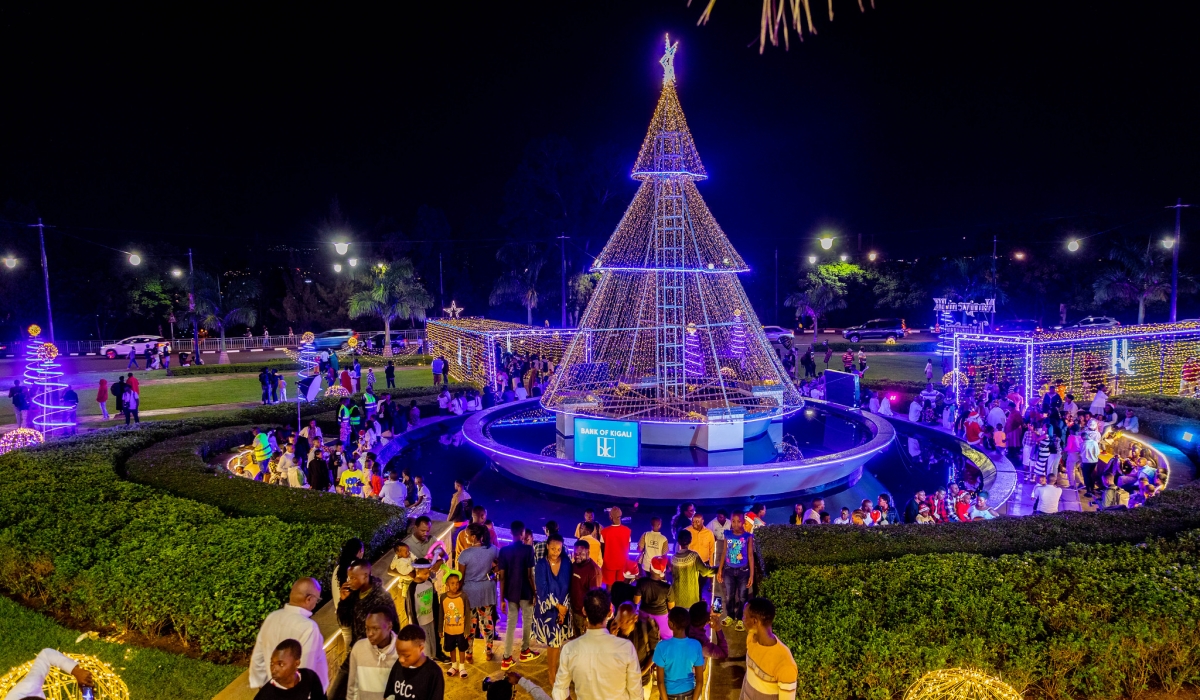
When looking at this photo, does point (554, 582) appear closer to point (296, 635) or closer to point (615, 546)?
point (615, 546)

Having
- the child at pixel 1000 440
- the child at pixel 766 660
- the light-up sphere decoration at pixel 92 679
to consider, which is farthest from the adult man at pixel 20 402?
the child at pixel 1000 440

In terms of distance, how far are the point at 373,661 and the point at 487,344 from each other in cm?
2177

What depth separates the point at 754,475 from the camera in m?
13.5

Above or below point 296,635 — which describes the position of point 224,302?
above

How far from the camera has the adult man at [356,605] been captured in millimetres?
5090

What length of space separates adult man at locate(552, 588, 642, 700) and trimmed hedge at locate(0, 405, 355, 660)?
3.90 meters

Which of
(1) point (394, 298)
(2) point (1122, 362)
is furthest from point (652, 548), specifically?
(1) point (394, 298)

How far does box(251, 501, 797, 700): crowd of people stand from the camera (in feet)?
14.7

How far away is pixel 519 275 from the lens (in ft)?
153

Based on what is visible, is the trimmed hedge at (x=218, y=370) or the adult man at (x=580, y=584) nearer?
the adult man at (x=580, y=584)

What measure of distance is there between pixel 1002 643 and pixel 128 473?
1286 cm

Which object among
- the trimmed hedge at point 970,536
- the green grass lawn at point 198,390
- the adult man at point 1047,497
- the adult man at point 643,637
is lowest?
the adult man at point 1047,497

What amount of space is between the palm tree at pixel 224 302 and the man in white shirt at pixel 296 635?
40155 millimetres

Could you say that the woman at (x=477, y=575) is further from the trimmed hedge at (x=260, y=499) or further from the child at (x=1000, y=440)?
the child at (x=1000, y=440)
